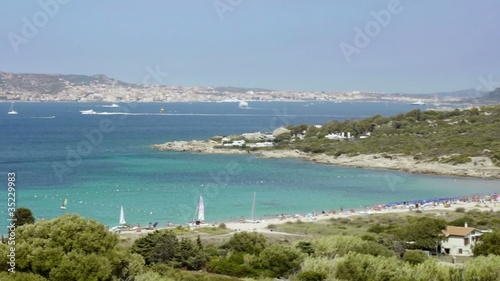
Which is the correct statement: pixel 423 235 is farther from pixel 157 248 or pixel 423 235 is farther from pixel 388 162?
pixel 388 162

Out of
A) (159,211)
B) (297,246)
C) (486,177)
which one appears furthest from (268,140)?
(297,246)

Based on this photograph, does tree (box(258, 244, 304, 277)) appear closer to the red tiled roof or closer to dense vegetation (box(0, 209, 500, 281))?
dense vegetation (box(0, 209, 500, 281))

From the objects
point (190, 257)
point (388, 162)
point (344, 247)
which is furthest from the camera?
point (388, 162)

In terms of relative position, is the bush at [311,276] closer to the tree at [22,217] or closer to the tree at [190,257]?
the tree at [190,257]

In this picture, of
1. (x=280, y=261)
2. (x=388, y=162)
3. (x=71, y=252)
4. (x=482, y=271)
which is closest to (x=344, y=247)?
(x=280, y=261)

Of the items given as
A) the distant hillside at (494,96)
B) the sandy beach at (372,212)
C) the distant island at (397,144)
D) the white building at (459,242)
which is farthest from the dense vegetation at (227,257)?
the distant hillside at (494,96)

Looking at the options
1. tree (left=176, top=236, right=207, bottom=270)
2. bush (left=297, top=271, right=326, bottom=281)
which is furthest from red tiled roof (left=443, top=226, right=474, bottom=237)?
tree (left=176, top=236, right=207, bottom=270)
